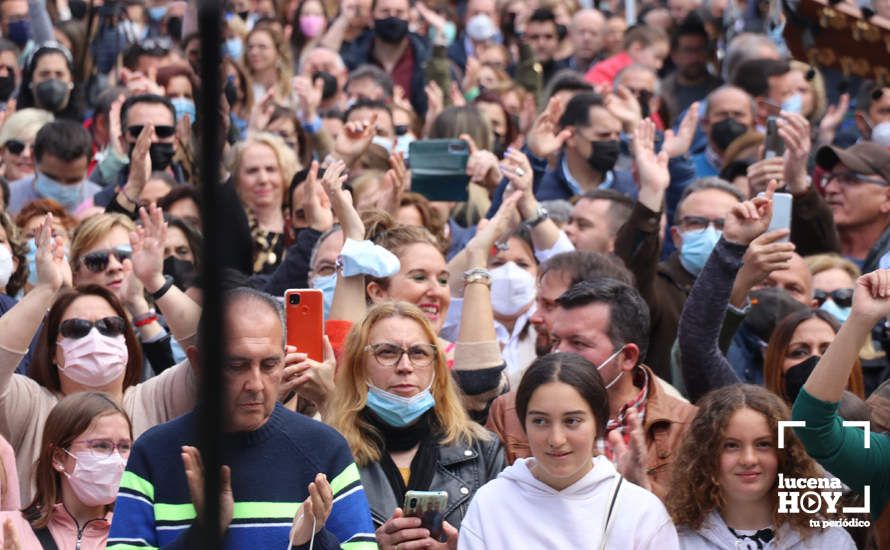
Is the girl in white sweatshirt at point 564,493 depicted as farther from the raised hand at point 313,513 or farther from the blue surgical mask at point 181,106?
the blue surgical mask at point 181,106

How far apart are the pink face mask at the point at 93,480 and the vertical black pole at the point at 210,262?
371cm

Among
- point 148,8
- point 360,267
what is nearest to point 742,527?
point 360,267

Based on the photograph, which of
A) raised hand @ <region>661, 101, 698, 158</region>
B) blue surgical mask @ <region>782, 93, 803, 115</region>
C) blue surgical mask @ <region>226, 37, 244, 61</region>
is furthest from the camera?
blue surgical mask @ <region>226, 37, 244, 61</region>

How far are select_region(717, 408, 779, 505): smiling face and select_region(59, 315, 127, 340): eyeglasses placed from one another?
2.28 metres

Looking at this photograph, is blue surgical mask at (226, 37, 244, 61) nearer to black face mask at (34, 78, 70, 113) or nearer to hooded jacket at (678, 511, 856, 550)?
black face mask at (34, 78, 70, 113)

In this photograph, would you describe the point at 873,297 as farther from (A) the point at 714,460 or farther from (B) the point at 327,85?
(B) the point at 327,85

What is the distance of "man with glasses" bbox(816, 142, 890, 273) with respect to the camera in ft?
24.8

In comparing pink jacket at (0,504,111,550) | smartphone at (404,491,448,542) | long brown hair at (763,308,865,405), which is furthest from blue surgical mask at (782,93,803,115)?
pink jacket at (0,504,111,550)

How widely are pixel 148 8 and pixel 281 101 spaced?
341 cm

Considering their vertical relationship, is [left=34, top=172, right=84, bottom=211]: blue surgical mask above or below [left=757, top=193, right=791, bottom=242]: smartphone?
below

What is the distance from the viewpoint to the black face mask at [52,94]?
10555 mm

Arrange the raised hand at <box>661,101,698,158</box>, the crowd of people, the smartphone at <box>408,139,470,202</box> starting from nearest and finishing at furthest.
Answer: the crowd of people, the smartphone at <box>408,139,470,202</box>, the raised hand at <box>661,101,698,158</box>

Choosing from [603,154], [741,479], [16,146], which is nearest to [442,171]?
[603,154]

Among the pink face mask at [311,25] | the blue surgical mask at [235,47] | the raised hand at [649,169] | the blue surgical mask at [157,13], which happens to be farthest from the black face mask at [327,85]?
the raised hand at [649,169]
